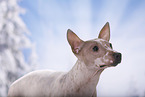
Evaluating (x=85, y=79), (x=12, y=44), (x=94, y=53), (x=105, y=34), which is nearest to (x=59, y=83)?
(x=85, y=79)

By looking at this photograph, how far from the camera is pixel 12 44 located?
4426 millimetres

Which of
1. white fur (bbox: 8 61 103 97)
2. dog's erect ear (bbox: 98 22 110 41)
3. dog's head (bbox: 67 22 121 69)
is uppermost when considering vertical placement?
dog's erect ear (bbox: 98 22 110 41)

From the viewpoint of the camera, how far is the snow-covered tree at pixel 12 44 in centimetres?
403

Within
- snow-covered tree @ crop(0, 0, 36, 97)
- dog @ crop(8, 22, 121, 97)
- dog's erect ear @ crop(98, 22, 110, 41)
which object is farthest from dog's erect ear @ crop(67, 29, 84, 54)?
snow-covered tree @ crop(0, 0, 36, 97)

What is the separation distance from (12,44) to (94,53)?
3.86 meters

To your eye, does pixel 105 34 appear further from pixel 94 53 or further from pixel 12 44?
pixel 12 44

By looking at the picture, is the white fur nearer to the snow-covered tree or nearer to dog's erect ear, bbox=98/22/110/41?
dog's erect ear, bbox=98/22/110/41

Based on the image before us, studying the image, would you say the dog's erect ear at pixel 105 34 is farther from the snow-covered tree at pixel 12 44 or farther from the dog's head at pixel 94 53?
the snow-covered tree at pixel 12 44

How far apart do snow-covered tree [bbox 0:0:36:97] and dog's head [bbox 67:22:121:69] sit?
3.24 m

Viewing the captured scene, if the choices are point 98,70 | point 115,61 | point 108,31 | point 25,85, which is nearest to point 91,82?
point 98,70

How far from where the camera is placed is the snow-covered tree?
403 centimetres

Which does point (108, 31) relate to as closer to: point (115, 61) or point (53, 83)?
point (115, 61)

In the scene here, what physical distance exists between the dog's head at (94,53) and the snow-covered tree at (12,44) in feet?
10.6

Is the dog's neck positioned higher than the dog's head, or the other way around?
the dog's head
